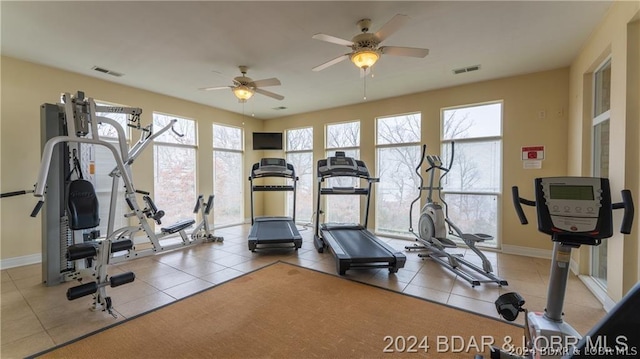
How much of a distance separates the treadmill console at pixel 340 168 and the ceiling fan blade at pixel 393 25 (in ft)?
8.24

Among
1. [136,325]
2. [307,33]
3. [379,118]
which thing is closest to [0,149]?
[136,325]

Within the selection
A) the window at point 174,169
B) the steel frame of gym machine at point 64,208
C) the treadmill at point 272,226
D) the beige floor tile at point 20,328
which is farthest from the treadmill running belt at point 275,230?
the beige floor tile at point 20,328

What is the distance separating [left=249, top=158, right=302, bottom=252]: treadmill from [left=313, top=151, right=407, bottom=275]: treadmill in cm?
56

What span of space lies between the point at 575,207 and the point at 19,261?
6559 mm

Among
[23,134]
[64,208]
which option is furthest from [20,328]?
[23,134]

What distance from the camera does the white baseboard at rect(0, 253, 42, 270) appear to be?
12.5 ft

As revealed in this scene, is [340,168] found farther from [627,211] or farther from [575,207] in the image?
[627,211]

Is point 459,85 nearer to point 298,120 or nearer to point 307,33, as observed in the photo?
point 307,33

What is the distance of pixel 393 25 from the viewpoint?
242 cm

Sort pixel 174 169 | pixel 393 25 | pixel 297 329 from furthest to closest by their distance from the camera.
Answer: pixel 174 169 → pixel 393 25 → pixel 297 329

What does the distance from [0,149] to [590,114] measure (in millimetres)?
8239

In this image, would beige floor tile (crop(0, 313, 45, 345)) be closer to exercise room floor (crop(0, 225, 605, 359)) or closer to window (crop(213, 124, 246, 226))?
exercise room floor (crop(0, 225, 605, 359))

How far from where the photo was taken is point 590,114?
3488 mm

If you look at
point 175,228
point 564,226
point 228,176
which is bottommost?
point 175,228
